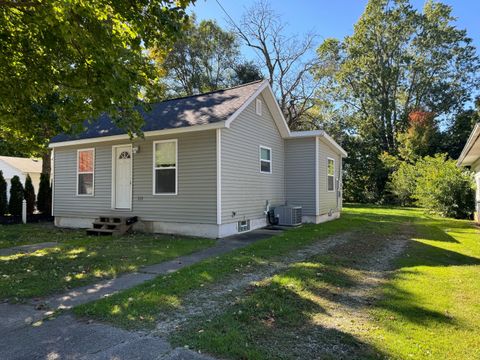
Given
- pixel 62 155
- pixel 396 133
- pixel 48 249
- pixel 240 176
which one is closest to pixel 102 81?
pixel 48 249

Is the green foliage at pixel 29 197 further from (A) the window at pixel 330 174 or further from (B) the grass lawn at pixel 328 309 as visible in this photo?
(A) the window at pixel 330 174

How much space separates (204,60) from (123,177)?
20.6 meters

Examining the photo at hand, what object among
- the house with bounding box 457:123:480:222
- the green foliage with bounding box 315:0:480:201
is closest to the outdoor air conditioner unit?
the house with bounding box 457:123:480:222

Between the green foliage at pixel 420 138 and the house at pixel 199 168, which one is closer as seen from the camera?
the house at pixel 199 168

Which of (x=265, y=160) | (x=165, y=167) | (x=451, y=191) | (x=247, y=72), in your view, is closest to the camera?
(x=165, y=167)

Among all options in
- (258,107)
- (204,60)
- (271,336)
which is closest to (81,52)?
(271,336)

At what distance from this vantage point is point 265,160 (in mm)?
12344

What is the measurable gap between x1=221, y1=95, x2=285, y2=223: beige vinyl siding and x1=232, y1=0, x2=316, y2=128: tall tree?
1657cm

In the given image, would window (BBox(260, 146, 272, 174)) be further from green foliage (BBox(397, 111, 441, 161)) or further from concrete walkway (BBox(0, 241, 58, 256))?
green foliage (BBox(397, 111, 441, 161))

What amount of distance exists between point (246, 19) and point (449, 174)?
19.5 meters

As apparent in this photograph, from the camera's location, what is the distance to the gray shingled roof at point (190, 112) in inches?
388

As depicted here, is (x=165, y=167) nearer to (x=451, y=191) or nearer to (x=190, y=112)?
(x=190, y=112)

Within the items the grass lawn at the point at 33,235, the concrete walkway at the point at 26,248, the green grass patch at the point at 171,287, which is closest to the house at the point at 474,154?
the green grass patch at the point at 171,287

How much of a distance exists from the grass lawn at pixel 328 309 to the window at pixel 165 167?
395 centimetres
